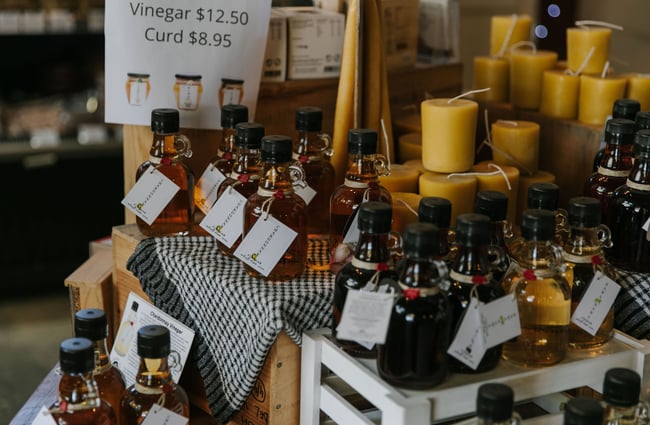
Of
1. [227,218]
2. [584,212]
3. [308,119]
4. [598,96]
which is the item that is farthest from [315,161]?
[598,96]

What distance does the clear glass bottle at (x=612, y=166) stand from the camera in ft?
5.08

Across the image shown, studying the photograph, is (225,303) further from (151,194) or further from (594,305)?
(594,305)

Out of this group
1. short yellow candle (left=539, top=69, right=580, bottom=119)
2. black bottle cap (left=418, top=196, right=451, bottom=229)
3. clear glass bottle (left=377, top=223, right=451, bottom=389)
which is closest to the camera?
Result: clear glass bottle (left=377, top=223, right=451, bottom=389)

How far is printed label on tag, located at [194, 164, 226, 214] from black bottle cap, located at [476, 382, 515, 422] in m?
0.75

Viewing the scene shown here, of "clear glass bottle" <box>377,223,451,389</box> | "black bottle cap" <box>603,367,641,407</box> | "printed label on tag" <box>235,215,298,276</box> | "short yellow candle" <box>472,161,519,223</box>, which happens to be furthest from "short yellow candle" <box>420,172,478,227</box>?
"black bottle cap" <box>603,367,641,407</box>

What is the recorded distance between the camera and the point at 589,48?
1.96 metres

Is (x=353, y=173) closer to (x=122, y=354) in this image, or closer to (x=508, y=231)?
(x=508, y=231)

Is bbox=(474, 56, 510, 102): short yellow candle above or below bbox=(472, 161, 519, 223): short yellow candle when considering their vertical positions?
above

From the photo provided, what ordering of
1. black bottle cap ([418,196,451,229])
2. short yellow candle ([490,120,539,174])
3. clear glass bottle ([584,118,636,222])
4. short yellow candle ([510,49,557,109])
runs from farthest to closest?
short yellow candle ([510,49,557,109]) < short yellow candle ([490,120,539,174]) < clear glass bottle ([584,118,636,222]) < black bottle cap ([418,196,451,229])

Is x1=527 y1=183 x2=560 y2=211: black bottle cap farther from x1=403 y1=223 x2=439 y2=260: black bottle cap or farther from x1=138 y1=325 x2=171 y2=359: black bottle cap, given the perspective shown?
x1=138 y1=325 x2=171 y2=359: black bottle cap

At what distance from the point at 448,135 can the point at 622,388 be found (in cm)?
63

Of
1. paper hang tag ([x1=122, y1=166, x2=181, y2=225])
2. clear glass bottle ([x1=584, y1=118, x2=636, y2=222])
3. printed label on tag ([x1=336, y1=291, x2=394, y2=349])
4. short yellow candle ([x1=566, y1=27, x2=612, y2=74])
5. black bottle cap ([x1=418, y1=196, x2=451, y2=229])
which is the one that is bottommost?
printed label on tag ([x1=336, y1=291, x2=394, y2=349])

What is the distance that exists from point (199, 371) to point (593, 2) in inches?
140

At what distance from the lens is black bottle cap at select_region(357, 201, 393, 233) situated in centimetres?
125
